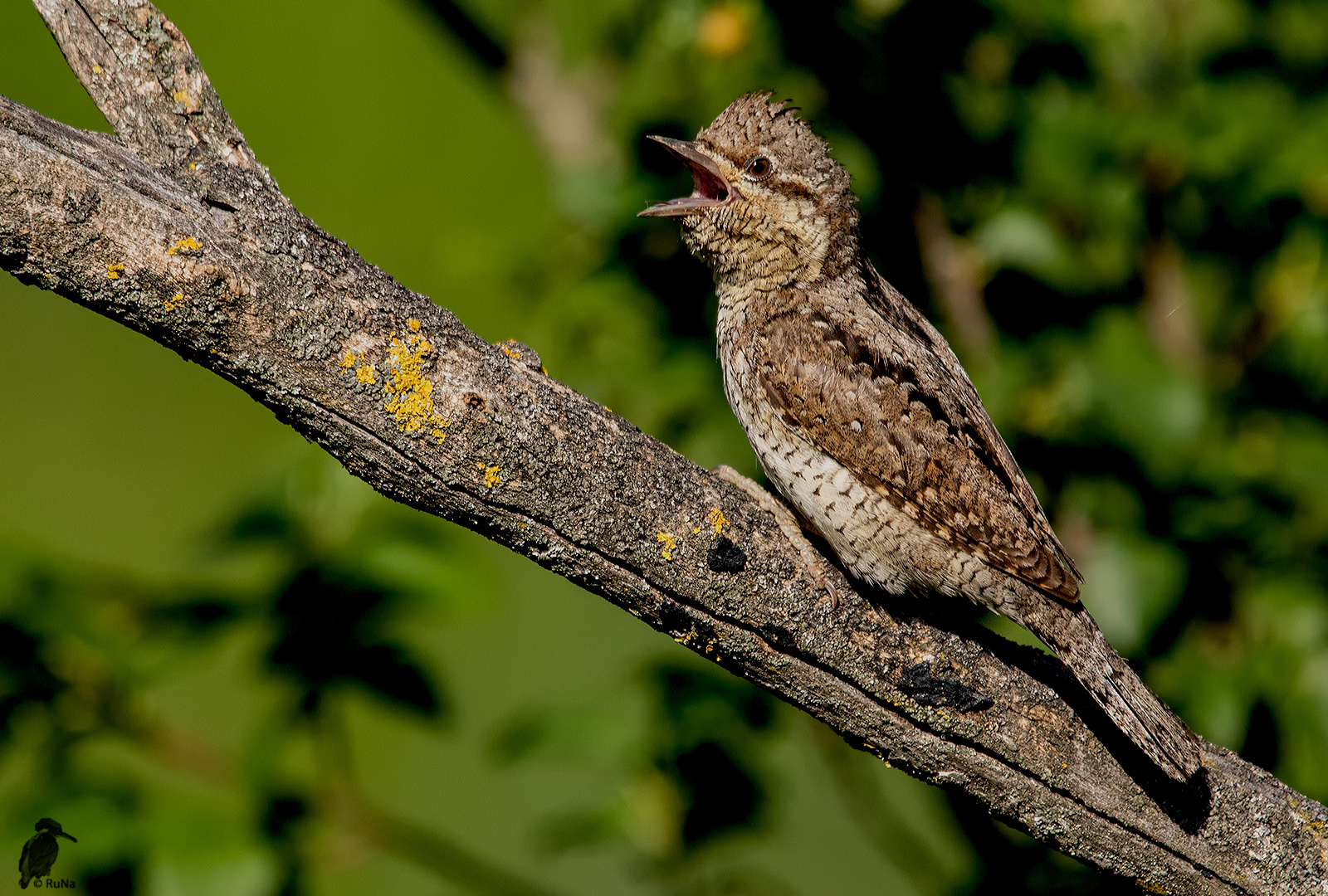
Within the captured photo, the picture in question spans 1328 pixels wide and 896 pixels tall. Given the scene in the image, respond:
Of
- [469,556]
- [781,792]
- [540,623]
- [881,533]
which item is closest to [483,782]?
[540,623]

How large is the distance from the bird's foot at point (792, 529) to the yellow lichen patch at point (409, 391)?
2.65 ft

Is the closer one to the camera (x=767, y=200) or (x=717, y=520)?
(x=717, y=520)

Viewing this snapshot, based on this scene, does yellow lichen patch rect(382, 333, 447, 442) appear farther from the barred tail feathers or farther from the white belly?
the barred tail feathers

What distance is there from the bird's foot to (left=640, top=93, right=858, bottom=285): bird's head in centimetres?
55

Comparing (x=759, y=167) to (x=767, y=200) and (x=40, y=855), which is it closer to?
(x=767, y=200)

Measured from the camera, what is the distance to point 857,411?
2555 mm

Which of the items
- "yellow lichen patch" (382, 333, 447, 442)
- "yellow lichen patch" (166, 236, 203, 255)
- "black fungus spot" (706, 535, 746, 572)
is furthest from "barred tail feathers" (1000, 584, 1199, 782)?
"yellow lichen patch" (166, 236, 203, 255)

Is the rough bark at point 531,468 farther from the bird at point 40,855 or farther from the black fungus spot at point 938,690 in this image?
the bird at point 40,855

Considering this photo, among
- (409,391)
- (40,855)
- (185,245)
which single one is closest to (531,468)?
(409,391)

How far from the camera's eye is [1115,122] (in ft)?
8.77

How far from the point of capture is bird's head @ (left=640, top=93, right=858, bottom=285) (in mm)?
2795

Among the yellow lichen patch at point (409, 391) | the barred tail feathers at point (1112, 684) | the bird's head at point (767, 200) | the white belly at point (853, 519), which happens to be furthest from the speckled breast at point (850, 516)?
the yellow lichen patch at point (409, 391)

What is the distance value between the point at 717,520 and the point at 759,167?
1.15 metres

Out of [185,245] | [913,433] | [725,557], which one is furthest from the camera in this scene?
[913,433]
